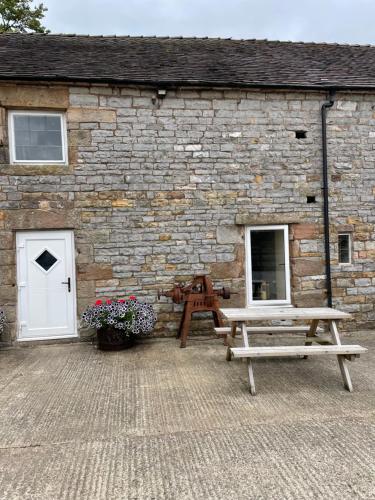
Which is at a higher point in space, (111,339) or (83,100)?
(83,100)

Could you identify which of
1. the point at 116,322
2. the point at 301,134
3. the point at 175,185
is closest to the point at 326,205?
the point at 301,134

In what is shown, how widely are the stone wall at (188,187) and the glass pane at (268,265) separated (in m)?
0.26

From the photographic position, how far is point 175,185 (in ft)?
Result: 21.7

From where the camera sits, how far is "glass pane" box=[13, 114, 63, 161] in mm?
6367

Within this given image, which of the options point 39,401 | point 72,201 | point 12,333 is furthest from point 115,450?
point 72,201

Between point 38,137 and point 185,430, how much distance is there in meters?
5.30

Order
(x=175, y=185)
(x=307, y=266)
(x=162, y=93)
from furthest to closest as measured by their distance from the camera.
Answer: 1. (x=307, y=266)
2. (x=175, y=185)
3. (x=162, y=93)

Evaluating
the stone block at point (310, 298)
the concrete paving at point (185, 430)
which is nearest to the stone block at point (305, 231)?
the stone block at point (310, 298)

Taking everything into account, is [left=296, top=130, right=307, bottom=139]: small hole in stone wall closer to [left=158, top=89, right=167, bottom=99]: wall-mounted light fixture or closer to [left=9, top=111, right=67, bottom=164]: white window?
[left=158, top=89, right=167, bottom=99]: wall-mounted light fixture

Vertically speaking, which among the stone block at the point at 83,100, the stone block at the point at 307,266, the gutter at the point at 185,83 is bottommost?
the stone block at the point at 307,266

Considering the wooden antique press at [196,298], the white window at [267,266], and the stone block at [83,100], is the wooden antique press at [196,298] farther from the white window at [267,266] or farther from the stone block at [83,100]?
the stone block at [83,100]

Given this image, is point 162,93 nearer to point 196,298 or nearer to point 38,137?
point 38,137

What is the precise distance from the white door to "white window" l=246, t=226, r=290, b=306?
3143mm

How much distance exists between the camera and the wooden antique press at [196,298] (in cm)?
607
